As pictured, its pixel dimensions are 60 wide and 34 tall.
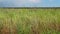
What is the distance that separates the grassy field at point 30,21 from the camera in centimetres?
111

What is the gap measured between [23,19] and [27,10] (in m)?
0.09

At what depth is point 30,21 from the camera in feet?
3.71

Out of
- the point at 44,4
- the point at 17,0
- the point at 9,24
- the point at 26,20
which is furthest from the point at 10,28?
the point at 44,4

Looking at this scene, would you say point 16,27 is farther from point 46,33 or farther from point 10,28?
point 46,33

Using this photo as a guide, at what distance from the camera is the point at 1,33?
43.8 inches

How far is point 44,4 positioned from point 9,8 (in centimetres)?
31

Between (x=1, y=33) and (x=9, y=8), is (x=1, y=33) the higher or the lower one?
the lower one

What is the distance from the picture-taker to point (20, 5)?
1.17 metres

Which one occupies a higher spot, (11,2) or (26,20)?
(11,2)

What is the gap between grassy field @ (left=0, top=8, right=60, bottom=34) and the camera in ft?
3.65

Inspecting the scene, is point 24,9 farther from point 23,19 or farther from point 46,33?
point 46,33

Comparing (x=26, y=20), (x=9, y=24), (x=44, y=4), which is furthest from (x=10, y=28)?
(x=44, y=4)

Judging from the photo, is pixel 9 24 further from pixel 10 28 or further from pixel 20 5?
pixel 20 5

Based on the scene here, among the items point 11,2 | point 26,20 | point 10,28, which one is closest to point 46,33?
point 26,20
